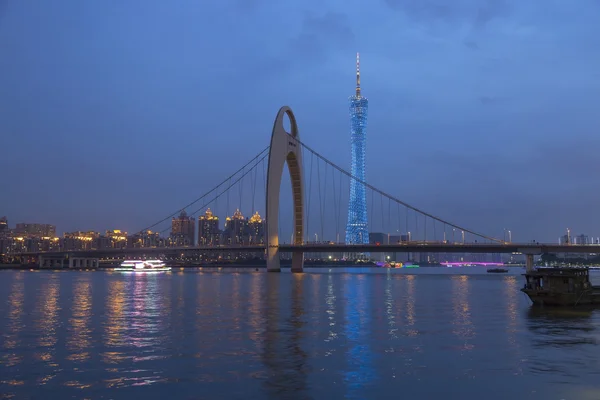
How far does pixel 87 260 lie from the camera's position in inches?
7515

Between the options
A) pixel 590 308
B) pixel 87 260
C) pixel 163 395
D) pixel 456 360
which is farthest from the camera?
pixel 87 260

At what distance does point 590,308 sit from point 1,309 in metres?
36.6

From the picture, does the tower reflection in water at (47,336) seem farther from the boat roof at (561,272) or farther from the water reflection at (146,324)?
the boat roof at (561,272)

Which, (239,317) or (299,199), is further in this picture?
(299,199)

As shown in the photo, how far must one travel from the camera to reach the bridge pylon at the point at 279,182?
4060 inches

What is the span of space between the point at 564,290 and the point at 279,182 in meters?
70.5

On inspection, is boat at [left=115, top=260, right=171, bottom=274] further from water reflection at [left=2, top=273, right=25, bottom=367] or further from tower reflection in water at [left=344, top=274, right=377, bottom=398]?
tower reflection in water at [left=344, top=274, right=377, bottom=398]

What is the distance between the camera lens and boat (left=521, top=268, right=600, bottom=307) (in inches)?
1533

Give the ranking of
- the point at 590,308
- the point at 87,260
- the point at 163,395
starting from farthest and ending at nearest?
1. the point at 87,260
2. the point at 590,308
3. the point at 163,395

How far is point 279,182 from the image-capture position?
106 meters

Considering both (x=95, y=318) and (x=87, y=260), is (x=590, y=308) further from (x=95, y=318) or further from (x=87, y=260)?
(x=87, y=260)

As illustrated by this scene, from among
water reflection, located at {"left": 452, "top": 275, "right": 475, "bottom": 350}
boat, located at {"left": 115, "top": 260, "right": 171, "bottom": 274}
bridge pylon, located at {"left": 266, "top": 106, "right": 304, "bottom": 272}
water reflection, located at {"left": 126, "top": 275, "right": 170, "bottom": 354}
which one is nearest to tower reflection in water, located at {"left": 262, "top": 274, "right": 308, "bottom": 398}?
water reflection, located at {"left": 126, "top": 275, "right": 170, "bottom": 354}

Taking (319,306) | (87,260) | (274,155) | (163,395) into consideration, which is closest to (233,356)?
(163,395)

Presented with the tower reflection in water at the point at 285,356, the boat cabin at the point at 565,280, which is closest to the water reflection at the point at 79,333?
the tower reflection in water at the point at 285,356
